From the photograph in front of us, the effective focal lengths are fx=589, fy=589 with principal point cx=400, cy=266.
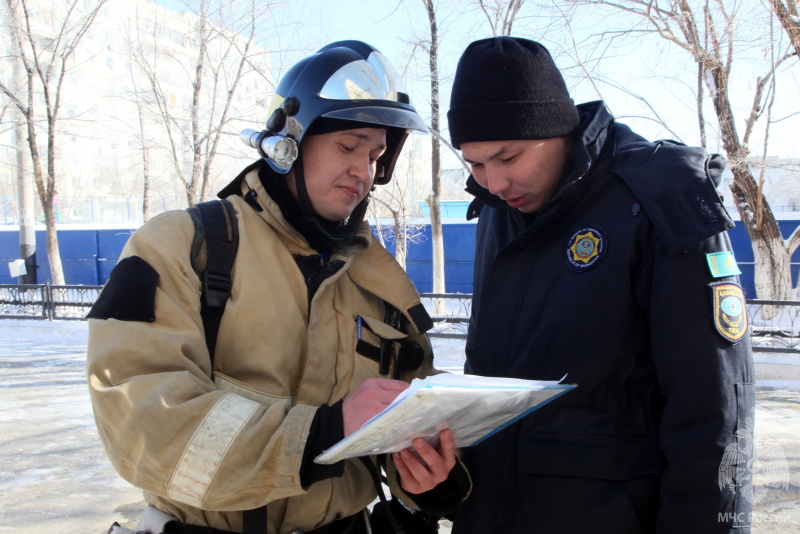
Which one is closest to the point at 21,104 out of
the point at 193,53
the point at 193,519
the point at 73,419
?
the point at 193,53

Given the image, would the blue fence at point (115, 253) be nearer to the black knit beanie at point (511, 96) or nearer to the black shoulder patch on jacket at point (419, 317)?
the black shoulder patch on jacket at point (419, 317)

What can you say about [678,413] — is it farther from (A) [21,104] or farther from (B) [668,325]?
(A) [21,104]

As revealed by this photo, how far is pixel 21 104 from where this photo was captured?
14.9 m

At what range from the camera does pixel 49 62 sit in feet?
49.3

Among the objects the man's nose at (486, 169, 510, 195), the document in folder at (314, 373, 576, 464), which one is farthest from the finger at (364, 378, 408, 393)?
the man's nose at (486, 169, 510, 195)

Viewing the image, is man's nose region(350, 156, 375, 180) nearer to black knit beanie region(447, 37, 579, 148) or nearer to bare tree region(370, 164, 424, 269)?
black knit beanie region(447, 37, 579, 148)

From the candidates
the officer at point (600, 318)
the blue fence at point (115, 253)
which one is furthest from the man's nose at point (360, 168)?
the blue fence at point (115, 253)

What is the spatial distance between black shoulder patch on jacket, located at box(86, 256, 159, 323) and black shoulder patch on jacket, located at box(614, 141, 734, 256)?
1272 millimetres

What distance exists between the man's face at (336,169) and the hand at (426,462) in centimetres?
88

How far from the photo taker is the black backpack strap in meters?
1.61

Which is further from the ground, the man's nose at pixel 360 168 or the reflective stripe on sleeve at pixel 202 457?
the man's nose at pixel 360 168

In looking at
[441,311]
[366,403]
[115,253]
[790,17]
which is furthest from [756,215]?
[115,253]

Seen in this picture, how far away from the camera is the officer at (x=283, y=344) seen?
1.36 meters

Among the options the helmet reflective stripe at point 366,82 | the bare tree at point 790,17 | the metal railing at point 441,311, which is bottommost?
the metal railing at point 441,311
